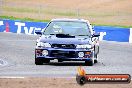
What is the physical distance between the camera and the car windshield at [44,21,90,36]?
20.2 meters

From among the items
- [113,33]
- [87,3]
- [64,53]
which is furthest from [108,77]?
[87,3]

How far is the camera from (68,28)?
20.5 meters

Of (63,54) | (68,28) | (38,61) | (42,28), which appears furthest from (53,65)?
(42,28)

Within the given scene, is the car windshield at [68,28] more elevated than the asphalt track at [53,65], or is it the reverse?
the car windshield at [68,28]

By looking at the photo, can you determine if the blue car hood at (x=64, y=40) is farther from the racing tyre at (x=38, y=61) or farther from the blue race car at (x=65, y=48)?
the racing tyre at (x=38, y=61)

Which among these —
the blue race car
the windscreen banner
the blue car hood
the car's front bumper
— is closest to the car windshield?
the blue race car

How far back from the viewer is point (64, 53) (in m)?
19.3

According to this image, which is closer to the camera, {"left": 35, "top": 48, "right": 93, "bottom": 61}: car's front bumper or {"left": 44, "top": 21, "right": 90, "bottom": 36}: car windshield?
{"left": 35, "top": 48, "right": 93, "bottom": 61}: car's front bumper

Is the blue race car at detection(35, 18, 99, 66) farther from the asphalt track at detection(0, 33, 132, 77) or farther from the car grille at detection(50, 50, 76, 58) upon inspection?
the asphalt track at detection(0, 33, 132, 77)

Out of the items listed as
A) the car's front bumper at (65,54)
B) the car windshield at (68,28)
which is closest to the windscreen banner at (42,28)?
the car windshield at (68,28)

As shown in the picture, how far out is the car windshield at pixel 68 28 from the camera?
2019 cm

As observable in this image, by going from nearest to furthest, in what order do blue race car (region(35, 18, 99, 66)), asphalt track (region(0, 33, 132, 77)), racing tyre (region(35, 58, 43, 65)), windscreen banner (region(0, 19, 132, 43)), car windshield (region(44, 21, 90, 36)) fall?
asphalt track (region(0, 33, 132, 77)) < blue race car (region(35, 18, 99, 66)) < racing tyre (region(35, 58, 43, 65)) < car windshield (region(44, 21, 90, 36)) < windscreen banner (region(0, 19, 132, 43))

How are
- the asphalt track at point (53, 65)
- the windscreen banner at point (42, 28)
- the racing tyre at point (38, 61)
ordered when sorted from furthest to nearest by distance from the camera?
1. the windscreen banner at point (42, 28)
2. the racing tyre at point (38, 61)
3. the asphalt track at point (53, 65)

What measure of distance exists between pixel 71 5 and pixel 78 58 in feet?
213
